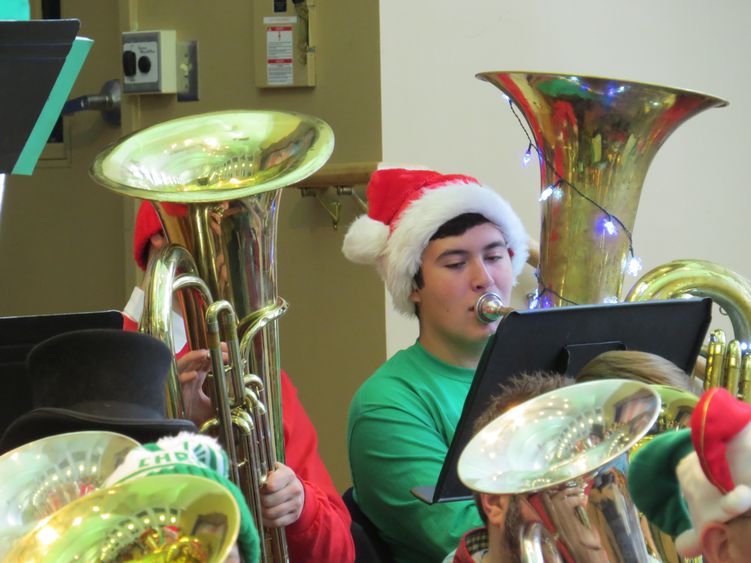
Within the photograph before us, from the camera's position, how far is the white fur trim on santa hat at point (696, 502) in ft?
3.08

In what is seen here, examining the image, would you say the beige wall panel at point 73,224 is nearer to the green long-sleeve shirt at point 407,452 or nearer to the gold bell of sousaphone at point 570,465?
the green long-sleeve shirt at point 407,452

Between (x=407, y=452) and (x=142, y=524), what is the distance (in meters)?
1.20

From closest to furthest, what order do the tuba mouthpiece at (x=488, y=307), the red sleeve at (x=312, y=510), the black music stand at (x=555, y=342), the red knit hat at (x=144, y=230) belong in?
the black music stand at (x=555, y=342) → the red sleeve at (x=312, y=510) → the red knit hat at (x=144, y=230) → the tuba mouthpiece at (x=488, y=307)

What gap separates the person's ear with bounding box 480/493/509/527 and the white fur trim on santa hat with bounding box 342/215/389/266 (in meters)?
0.94

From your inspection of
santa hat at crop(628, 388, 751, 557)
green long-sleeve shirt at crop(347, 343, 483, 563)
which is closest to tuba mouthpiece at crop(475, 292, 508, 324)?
green long-sleeve shirt at crop(347, 343, 483, 563)

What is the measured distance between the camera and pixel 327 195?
3.07 metres

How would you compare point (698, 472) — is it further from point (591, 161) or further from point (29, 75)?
point (591, 161)

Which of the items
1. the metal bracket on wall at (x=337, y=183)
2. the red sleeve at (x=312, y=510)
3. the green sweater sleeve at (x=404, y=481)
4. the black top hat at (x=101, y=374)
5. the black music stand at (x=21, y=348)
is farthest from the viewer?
the metal bracket on wall at (x=337, y=183)

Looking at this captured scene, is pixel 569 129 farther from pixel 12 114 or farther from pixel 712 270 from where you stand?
pixel 12 114

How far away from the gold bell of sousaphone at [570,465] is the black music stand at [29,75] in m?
0.54

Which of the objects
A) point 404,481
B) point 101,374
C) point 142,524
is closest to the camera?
point 142,524

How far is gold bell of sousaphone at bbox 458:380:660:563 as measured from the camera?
108 centimetres

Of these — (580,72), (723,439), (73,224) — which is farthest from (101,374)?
Result: (73,224)

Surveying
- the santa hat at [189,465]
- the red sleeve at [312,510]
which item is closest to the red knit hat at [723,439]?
the santa hat at [189,465]
